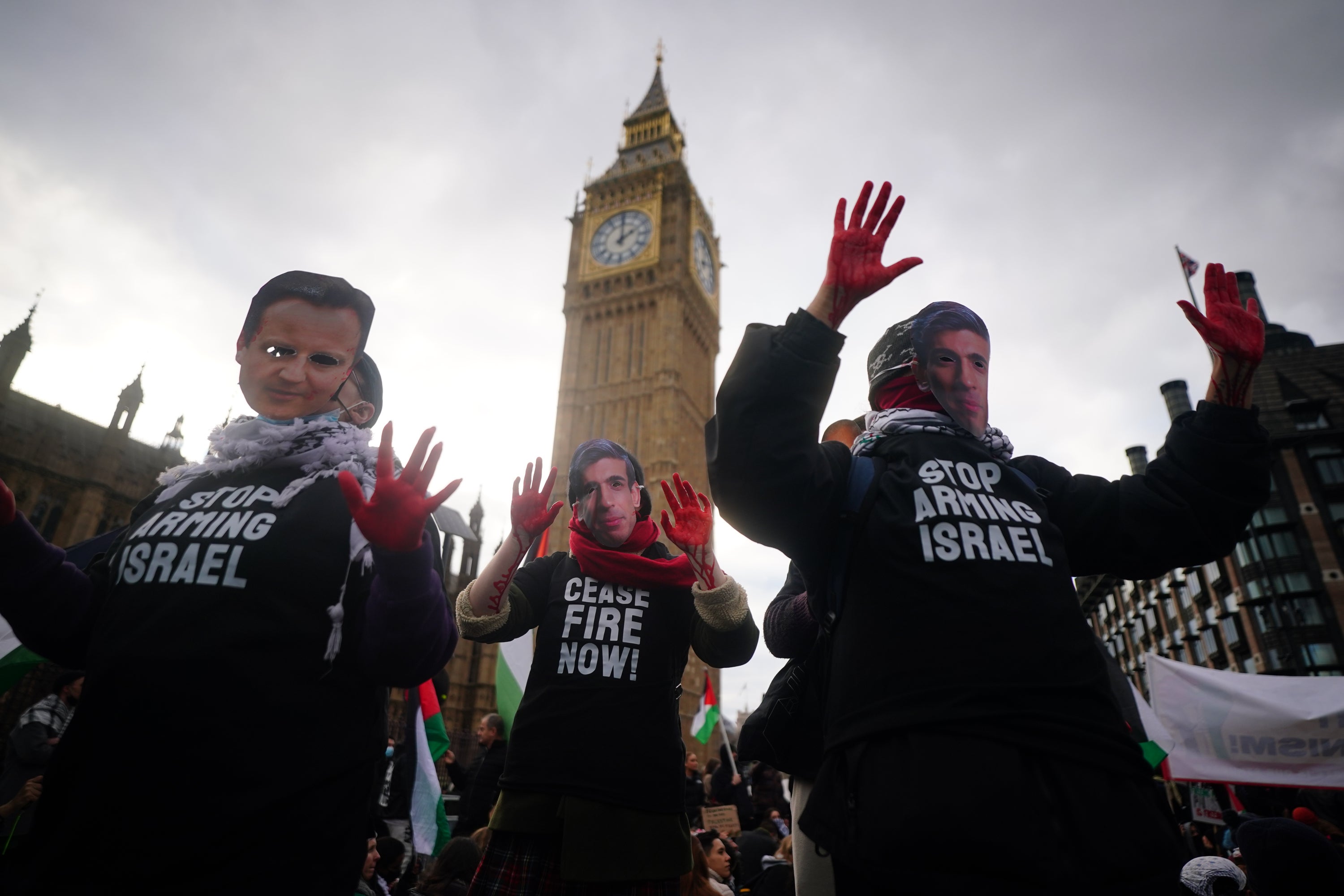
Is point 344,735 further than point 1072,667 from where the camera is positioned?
Yes

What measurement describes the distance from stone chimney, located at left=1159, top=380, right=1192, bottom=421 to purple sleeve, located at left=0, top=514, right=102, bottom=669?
145ft

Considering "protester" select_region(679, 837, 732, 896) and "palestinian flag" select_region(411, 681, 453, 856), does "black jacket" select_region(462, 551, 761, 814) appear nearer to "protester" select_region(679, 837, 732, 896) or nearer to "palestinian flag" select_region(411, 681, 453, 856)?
"protester" select_region(679, 837, 732, 896)

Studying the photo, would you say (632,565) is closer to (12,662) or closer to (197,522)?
(197,522)

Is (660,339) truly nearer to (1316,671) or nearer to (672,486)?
(1316,671)

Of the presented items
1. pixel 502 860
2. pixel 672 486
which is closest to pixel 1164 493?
pixel 672 486

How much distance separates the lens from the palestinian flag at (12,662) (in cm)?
464

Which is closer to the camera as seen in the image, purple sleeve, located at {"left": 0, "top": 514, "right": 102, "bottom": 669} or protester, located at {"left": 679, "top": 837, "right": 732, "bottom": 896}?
purple sleeve, located at {"left": 0, "top": 514, "right": 102, "bottom": 669}

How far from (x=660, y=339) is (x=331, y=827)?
3659 cm

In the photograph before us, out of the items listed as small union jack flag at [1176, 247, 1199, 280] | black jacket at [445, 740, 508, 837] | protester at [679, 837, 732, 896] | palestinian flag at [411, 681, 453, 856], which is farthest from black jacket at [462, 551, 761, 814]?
small union jack flag at [1176, 247, 1199, 280]

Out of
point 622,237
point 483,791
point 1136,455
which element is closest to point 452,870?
point 483,791

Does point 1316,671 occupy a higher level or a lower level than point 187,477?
higher

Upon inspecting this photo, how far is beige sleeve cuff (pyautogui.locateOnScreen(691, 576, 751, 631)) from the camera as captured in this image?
277 centimetres

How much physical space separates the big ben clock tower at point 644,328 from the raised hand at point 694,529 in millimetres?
31210

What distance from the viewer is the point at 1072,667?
1570 millimetres
